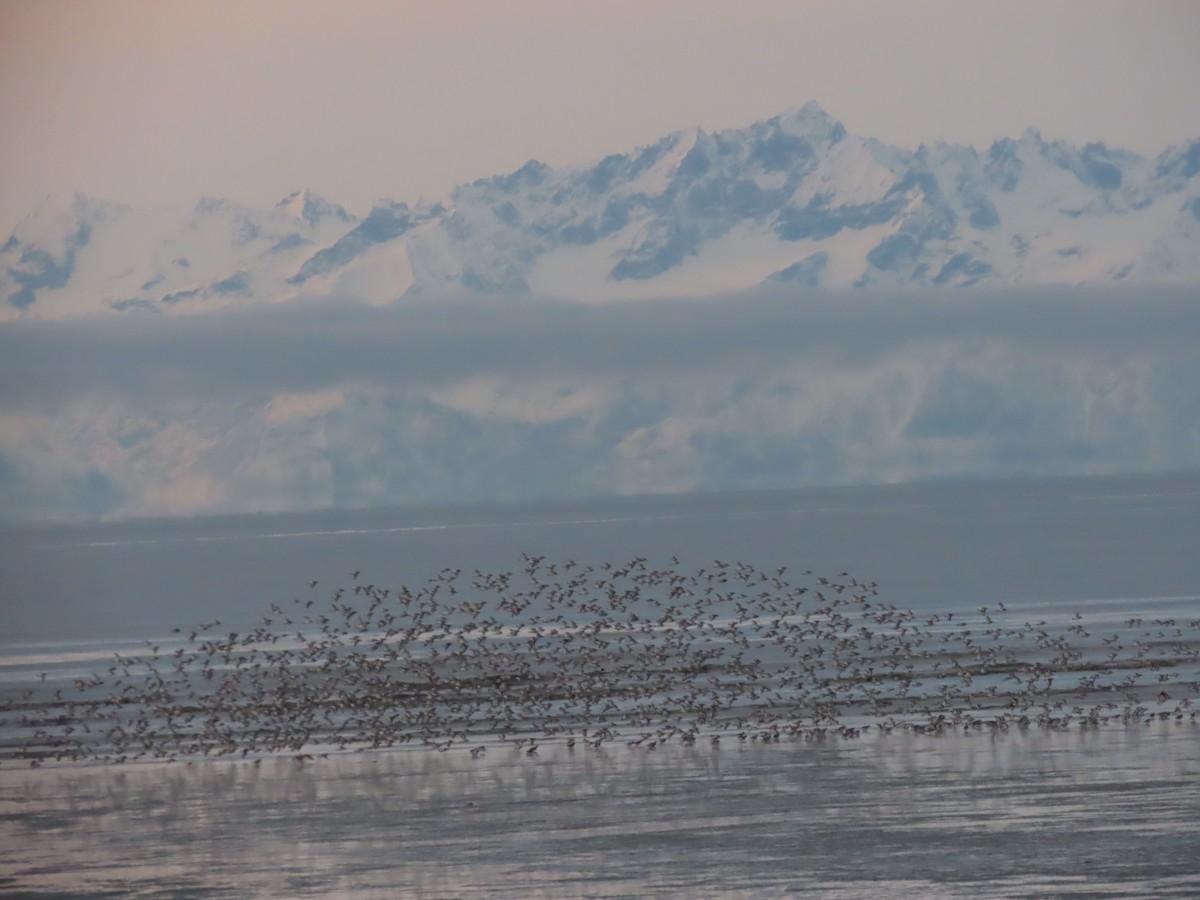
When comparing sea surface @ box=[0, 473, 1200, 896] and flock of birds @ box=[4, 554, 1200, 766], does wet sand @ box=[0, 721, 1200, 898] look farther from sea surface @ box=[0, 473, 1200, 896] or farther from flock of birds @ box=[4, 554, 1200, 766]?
flock of birds @ box=[4, 554, 1200, 766]

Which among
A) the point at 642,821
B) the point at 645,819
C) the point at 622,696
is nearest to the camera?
the point at 642,821

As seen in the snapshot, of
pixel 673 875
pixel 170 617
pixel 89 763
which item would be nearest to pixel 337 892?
pixel 673 875

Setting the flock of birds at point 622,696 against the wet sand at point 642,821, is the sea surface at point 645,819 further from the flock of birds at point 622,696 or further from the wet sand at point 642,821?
the flock of birds at point 622,696

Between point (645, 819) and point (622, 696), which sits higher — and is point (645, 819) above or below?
below

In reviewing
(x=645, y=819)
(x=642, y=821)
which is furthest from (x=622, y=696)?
(x=642, y=821)

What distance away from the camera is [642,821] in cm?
2961

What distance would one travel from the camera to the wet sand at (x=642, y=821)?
25.5 m

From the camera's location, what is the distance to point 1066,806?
2905cm

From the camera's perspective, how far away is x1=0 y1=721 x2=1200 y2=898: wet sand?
83.7 ft

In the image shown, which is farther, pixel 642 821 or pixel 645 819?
pixel 645 819

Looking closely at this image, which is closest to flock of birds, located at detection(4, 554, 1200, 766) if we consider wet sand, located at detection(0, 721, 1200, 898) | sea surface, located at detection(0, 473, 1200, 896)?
sea surface, located at detection(0, 473, 1200, 896)

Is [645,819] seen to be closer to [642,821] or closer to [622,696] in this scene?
[642,821]

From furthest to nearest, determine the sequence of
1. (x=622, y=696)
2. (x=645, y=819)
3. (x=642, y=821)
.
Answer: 1. (x=622, y=696)
2. (x=645, y=819)
3. (x=642, y=821)

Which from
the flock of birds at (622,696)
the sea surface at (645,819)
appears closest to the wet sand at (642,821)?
the sea surface at (645,819)
